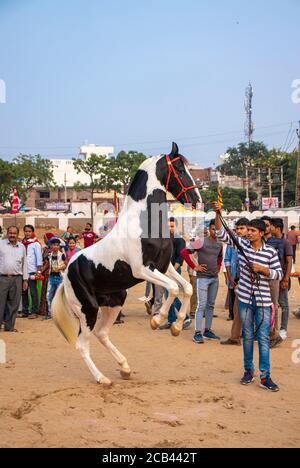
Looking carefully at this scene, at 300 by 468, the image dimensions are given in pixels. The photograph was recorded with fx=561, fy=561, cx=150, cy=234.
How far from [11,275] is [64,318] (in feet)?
12.9

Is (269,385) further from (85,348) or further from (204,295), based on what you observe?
(204,295)

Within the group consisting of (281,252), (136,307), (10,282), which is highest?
(281,252)

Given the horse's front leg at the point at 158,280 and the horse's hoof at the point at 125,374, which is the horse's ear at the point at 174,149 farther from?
the horse's hoof at the point at 125,374

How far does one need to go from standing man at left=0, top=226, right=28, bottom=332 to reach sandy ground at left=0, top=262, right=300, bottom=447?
1334mm

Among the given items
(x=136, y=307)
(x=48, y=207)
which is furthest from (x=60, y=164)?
(x=136, y=307)

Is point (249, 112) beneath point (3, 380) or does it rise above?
above

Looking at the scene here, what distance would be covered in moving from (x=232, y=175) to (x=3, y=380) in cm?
7797

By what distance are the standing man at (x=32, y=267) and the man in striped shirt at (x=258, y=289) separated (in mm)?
6434

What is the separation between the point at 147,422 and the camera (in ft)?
16.9

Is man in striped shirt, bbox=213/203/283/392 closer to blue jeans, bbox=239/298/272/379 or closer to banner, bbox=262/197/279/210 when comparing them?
blue jeans, bbox=239/298/272/379

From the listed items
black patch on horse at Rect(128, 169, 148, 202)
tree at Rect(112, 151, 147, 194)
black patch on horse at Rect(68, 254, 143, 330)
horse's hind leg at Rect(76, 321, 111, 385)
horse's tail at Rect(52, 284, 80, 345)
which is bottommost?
horse's hind leg at Rect(76, 321, 111, 385)

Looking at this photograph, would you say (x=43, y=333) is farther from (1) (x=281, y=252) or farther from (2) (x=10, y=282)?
(1) (x=281, y=252)

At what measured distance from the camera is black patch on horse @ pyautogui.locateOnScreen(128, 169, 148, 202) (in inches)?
245

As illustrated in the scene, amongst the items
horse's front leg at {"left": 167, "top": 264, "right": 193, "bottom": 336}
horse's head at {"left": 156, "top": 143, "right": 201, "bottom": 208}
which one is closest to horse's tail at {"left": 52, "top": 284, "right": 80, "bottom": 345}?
horse's front leg at {"left": 167, "top": 264, "right": 193, "bottom": 336}
